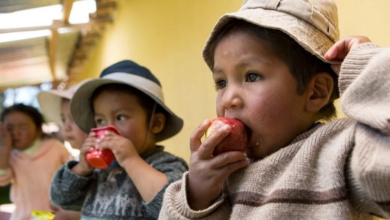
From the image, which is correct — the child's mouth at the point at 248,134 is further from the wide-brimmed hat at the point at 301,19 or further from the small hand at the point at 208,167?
the wide-brimmed hat at the point at 301,19

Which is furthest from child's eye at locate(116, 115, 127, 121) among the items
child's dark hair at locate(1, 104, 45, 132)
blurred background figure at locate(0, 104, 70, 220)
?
child's dark hair at locate(1, 104, 45, 132)

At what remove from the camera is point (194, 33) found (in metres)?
2.04

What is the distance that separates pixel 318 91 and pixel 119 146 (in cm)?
66

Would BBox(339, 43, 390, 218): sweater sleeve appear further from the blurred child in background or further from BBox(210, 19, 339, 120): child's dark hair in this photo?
the blurred child in background

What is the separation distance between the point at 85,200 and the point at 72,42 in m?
4.43

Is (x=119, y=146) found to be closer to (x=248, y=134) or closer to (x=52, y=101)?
(x=248, y=134)

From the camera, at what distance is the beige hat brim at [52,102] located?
2033mm

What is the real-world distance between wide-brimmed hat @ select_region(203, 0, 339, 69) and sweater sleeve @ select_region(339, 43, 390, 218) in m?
0.12

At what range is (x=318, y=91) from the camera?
84cm

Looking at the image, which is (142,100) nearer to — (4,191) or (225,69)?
(225,69)

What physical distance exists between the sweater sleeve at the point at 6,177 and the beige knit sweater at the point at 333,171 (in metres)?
1.90

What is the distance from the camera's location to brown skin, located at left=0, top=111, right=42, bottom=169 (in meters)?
2.46

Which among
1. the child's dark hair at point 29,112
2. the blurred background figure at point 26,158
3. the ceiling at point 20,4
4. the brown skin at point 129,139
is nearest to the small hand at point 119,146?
the brown skin at point 129,139

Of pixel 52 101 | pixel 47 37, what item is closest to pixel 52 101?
pixel 52 101
